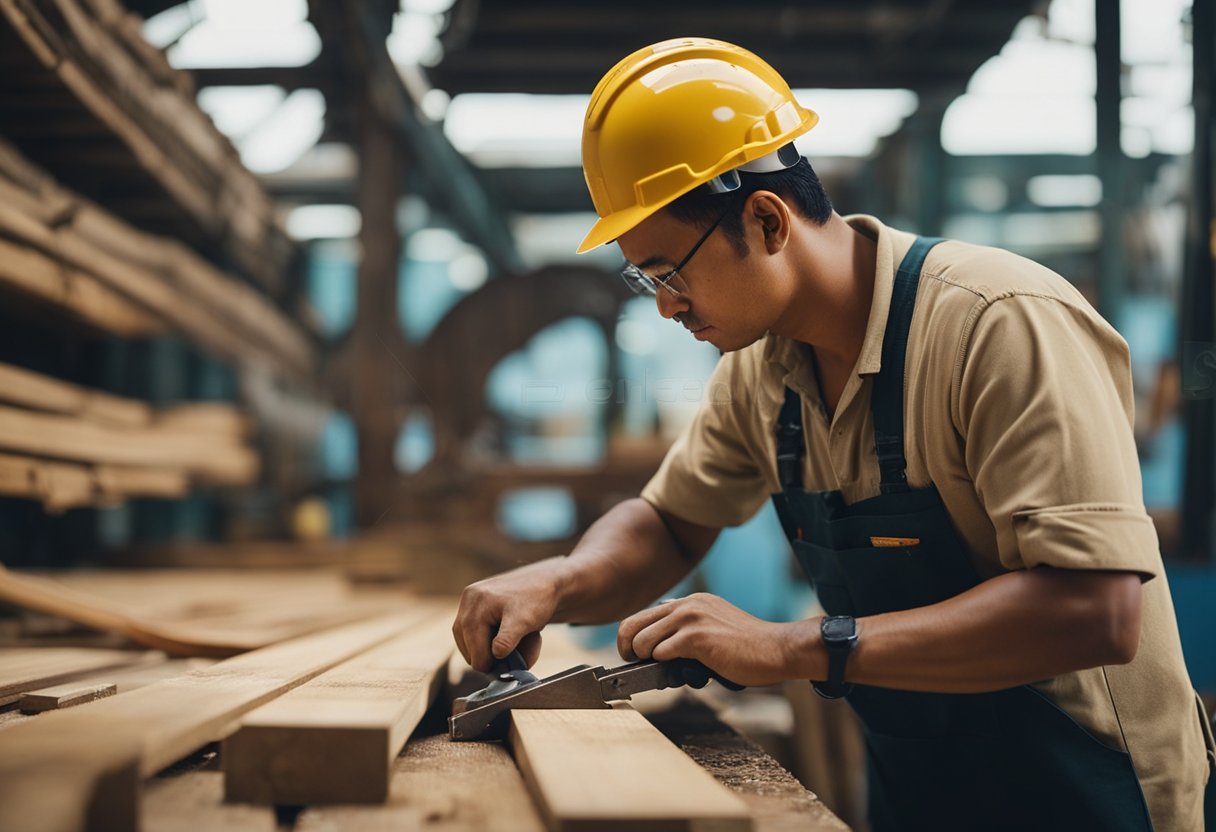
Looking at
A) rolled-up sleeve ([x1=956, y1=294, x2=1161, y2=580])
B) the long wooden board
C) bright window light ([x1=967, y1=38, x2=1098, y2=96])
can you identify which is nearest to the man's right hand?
the long wooden board

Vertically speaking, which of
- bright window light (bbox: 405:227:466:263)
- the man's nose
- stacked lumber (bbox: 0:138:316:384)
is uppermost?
bright window light (bbox: 405:227:466:263)

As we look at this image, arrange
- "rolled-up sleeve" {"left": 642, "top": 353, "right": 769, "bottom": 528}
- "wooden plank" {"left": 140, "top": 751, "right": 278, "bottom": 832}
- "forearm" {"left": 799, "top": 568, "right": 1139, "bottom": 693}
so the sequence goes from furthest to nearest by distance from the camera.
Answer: "rolled-up sleeve" {"left": 642, "top": 353, "right": 769, "bottom": 528} → "forearm" {"left": 799, "top": 568, "right": 1139, "bottom": 693} → "wooden plank" {"left": 140, "top": 751, "right": 278, "bottom": 832}

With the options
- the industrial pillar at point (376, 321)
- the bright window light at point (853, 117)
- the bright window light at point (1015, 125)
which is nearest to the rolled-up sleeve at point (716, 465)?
the bright window light at point (853, 117)

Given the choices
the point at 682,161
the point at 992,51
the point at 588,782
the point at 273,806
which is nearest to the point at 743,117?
the point at 682,161

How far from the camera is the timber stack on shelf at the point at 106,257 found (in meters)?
3.56

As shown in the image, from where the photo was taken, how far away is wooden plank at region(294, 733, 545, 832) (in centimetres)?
115

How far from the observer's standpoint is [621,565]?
7.18 feet

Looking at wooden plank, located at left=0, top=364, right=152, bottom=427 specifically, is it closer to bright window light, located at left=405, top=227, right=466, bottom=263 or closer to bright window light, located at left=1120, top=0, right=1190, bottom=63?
bright window light, located at left=1120, top=0, right=1190, bottom=63

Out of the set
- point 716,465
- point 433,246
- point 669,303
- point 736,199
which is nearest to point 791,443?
point 716,465

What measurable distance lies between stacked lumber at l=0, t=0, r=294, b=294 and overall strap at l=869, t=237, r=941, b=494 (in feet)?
9.11

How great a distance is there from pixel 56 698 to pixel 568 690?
87 cm

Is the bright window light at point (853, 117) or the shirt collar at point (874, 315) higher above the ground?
the bright window light at point (853, 117)

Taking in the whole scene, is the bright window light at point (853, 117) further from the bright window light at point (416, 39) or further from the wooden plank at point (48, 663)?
the wooden plank at point (48, 663)

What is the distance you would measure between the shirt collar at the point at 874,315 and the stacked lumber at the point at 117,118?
257 centimetres
